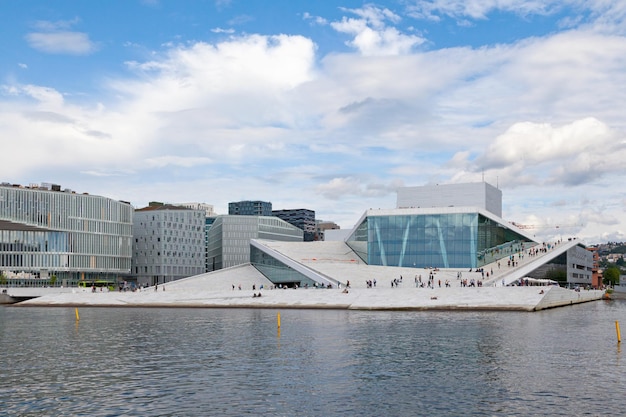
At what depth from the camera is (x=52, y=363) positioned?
30875 millimetres

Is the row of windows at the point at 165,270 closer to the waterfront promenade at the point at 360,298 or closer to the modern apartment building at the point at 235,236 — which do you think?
the modern apartment building at the point at 235,236

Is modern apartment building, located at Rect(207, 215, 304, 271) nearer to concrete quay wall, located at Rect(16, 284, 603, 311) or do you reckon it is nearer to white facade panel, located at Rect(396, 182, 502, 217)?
white facade panel, located at Rect(396, 182, 502, 217)

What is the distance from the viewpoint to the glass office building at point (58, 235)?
366 feet

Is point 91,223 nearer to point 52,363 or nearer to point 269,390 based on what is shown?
point 52,363

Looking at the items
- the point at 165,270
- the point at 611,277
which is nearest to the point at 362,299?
the point at 165,270

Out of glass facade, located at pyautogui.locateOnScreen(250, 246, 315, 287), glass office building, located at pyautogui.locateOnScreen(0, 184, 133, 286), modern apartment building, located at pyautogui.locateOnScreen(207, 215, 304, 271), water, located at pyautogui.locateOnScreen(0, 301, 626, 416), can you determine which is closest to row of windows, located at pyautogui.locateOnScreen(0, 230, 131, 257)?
glass office building, located at pyautogui.locateOnScreen(0, 184, 133, 286)

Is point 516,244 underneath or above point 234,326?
above

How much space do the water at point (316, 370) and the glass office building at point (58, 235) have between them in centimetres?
6888

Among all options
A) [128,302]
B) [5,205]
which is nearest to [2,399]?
[128,302]

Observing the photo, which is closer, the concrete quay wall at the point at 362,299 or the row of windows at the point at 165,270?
the concrete quay wall at the point at 362,299

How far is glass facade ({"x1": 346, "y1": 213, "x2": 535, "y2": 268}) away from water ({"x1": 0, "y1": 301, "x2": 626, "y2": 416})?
138ft

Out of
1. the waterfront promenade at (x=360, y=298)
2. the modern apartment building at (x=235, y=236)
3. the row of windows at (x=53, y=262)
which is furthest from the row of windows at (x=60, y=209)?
the modern apartment building at (x=235, y=236)

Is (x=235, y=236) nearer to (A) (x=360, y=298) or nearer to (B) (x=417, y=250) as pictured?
(B) (x=417, y=250)

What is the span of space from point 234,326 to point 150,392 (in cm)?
Result: 2439
